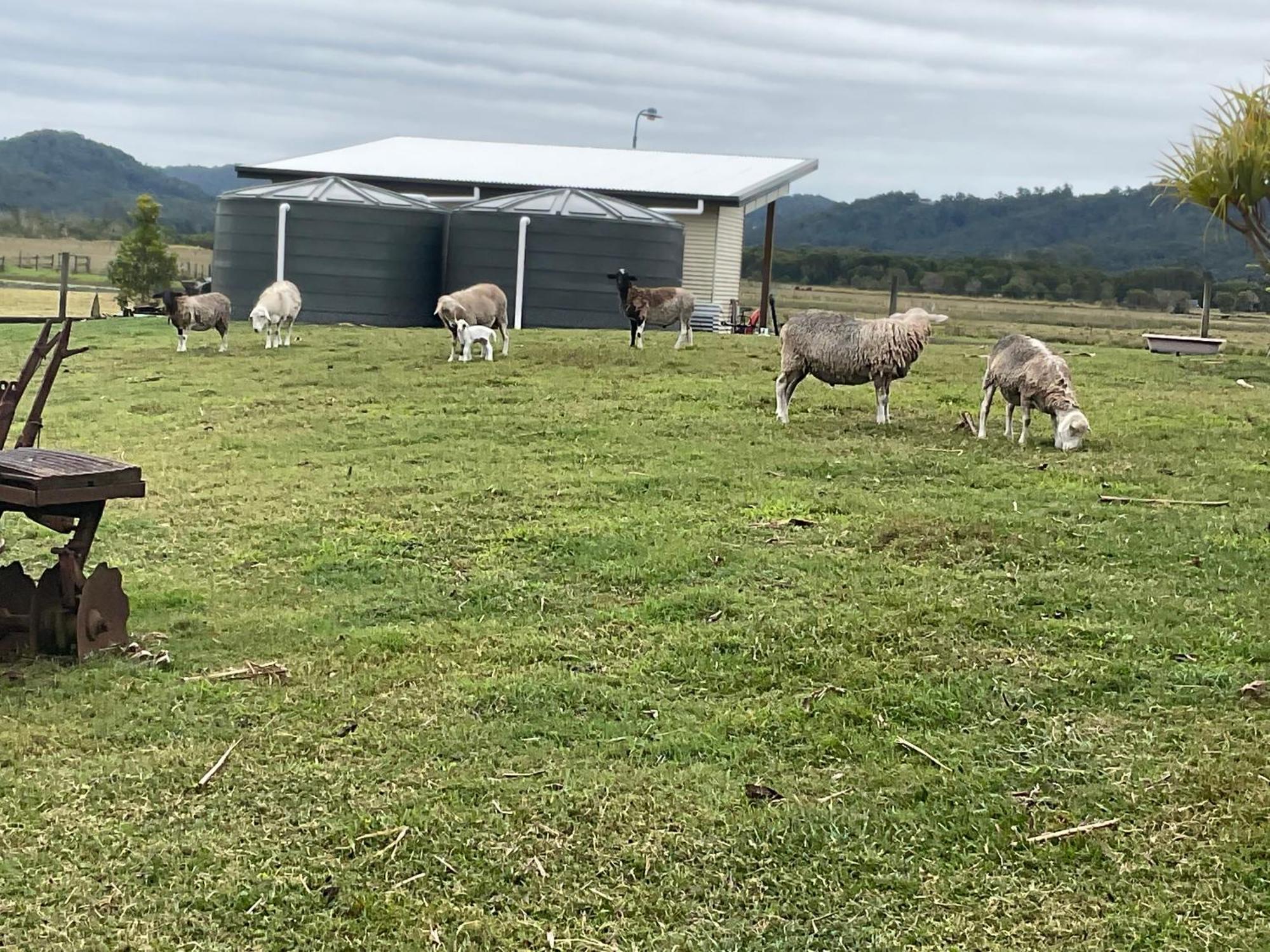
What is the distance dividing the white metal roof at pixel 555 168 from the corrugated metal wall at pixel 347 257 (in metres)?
5.42

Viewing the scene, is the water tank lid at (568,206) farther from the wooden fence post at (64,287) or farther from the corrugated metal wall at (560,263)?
the wooden fence post at (64,287)

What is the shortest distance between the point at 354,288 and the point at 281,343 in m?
6.25

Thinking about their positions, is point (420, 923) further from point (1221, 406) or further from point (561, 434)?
point (1221, 406)

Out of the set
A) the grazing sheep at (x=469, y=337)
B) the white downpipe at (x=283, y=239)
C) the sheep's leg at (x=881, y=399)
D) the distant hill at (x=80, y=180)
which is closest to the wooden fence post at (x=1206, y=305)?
the grazing sheep at (x=469, y=337)

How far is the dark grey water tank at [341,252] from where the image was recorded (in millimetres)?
25219

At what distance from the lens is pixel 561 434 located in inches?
440

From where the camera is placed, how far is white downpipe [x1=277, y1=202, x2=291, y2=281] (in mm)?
25219

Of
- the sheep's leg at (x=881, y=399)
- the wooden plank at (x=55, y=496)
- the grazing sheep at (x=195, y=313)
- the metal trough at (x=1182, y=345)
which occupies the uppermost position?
the metal trough at (x=1182, y=345)

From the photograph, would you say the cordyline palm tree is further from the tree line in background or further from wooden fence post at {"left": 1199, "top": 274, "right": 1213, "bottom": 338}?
the tree line in background

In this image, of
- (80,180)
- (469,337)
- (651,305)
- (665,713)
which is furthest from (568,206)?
(80,180)

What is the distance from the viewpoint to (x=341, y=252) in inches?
993

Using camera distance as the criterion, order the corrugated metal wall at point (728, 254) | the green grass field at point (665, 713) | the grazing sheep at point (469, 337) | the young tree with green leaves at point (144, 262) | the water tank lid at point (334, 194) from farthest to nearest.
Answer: the young tree with green leaves at point (144, 262), the corrugated metal wall at point (728, 254), the water tank lid at point (334, 194), the grazing sheep at point (469, 337), the green grass field at point (665, 713)

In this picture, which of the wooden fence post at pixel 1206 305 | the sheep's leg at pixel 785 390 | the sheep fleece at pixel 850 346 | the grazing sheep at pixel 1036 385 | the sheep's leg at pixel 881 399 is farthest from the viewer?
the wooden fence post at pixel 1206 305

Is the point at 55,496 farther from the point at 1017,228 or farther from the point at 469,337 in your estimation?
the point at 1017,228
